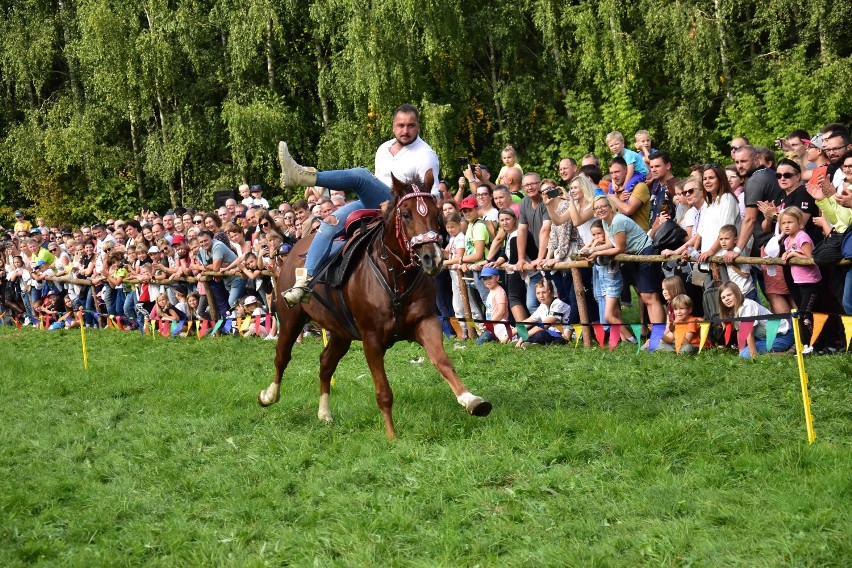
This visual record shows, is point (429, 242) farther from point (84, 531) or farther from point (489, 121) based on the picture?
point (489, 121)

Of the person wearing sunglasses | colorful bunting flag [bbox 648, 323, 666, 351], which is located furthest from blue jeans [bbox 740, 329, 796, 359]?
colorful bunting flag [bbox 648, 323, 666, 351]

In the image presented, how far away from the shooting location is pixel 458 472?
7.35 meters

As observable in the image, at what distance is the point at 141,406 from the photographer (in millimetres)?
11273

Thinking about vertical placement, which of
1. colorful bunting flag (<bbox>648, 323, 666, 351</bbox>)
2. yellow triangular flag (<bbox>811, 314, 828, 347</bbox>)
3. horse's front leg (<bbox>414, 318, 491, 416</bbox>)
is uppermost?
horse's front leg (<bbox>414, 318, 491, 416</bbox>)

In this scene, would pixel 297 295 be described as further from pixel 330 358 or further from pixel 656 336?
pixel 656 336

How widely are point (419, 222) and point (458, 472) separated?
6.76 ft

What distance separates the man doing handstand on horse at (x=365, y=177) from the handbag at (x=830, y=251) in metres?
4.09

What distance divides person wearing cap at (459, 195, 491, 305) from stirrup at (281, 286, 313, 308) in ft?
17.5

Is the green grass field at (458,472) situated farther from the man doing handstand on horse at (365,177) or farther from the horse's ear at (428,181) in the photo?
the horse's ear at (428,181)

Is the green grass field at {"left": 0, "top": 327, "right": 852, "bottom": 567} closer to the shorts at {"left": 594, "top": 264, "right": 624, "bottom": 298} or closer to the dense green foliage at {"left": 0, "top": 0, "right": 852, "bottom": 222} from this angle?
the shorts at {"left": 594, "top": 264, "right": 624, "bottom": 298}

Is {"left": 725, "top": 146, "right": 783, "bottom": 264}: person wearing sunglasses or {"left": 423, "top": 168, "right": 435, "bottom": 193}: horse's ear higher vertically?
{"left": 423, "top": 168, "right": 435, "bottom": 193}: horse's ear

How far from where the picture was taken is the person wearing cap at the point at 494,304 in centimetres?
1434

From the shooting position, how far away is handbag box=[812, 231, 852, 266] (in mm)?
10375

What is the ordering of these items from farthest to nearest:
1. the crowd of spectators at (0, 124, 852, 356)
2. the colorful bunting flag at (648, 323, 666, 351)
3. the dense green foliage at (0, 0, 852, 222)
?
the dense green foliage at (0, 0, 852, 222)
the colorful bunting flag at (648, 323, 666, 351)
the crowd of spectators at (0, 124, 852, 356)
